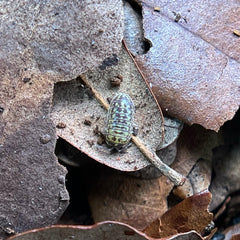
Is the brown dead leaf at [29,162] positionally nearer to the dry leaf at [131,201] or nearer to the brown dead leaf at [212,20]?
the dry leaf at [131,201]

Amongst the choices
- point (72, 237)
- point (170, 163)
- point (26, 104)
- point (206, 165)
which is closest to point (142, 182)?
point (170, 163)

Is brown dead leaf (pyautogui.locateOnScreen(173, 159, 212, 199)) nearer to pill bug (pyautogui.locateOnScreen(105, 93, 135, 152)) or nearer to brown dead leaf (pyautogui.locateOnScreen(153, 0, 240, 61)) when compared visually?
pill bug (pyautogui.locateOnScreen(105, 93, 135, 152))

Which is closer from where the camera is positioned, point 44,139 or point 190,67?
point 44,139

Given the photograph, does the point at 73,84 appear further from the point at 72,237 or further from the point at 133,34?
the point at 72,237

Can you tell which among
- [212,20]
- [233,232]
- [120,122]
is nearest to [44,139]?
[120,122]

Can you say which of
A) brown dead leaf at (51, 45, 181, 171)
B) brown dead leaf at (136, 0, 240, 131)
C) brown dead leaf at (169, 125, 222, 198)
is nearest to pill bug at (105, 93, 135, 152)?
brown dead leaf at (51, 45, 181, 171)

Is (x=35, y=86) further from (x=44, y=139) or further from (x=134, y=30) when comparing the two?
(x=134, y=30)

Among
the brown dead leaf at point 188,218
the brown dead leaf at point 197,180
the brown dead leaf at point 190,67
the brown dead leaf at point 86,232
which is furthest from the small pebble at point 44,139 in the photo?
the brown dead leaf at point 197,180
